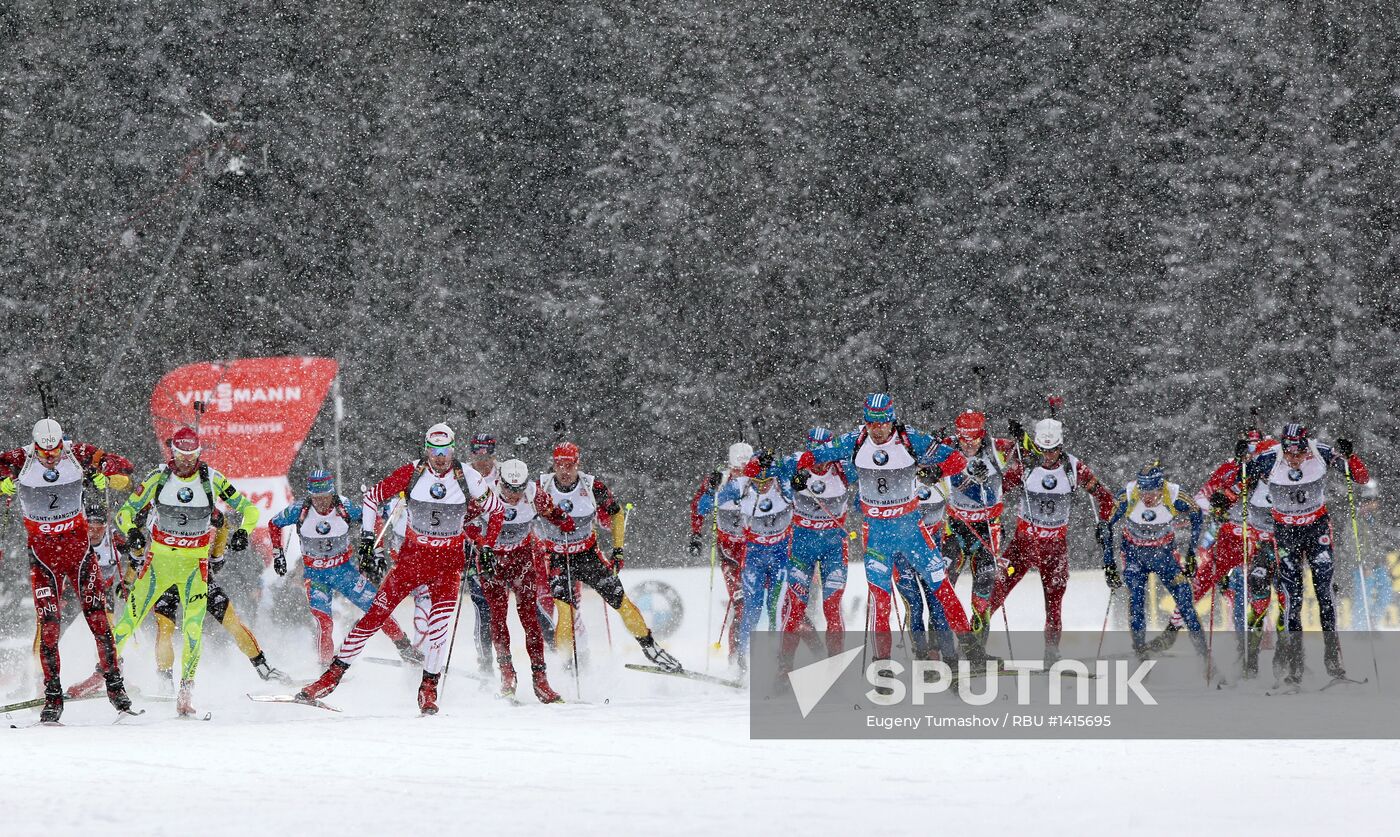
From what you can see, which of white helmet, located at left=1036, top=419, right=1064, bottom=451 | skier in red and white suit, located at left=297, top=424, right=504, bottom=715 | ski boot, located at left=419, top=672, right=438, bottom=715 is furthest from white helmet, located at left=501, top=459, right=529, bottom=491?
white helmet, located at left=1036, top=419, right=1064, bottom=451

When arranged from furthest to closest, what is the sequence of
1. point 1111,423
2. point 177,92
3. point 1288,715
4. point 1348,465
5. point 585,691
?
point 177,92 → point 1111,423 → point 585,691 → point 1348,465 → point 1288,715

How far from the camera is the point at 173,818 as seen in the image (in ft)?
21.3

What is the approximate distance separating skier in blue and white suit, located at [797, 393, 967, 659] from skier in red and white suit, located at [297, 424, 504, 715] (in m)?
2.75

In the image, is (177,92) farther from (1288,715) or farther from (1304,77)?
(1288,715)

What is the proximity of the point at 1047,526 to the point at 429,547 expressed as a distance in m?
Answer: 4.60

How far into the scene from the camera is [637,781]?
7.18m

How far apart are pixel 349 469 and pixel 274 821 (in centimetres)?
Result: 1780

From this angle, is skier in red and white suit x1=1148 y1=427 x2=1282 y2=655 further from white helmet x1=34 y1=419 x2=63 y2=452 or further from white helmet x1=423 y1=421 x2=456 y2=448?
white helmet x1=34 y1=419 x2=63 y2=452

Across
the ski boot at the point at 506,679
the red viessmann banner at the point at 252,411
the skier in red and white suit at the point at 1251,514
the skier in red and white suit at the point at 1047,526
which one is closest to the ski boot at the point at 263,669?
the ski boot at the point at 506,679

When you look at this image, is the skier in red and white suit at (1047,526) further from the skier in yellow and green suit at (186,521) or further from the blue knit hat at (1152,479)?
the skier in yellow and green suit at (186,521)

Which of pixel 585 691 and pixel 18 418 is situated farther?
pixel 18 418

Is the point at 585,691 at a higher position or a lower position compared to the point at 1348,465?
lower

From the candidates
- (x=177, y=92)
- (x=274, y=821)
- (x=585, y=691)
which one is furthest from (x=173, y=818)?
(x=177, y=92)

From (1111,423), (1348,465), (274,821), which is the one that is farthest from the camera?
(1111,423)
